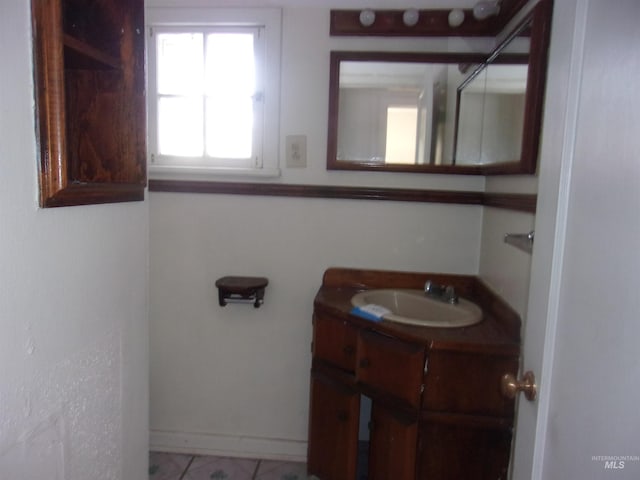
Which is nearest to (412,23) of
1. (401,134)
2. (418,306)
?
(401,134)

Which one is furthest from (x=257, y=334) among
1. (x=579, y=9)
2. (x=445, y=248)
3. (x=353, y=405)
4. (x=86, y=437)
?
(x=579, y=9)

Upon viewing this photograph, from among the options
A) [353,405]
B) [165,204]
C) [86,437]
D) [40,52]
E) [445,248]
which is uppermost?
[40,52]

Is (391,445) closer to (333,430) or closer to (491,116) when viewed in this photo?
(333,430)

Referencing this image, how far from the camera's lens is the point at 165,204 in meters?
1.97

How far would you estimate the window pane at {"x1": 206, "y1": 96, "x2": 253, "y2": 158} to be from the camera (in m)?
1.92

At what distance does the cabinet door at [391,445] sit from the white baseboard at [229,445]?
627mm

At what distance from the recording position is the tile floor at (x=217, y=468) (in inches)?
74.8

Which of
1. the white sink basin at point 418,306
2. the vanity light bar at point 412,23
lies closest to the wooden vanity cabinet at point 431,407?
the white sink basin at point 418,306

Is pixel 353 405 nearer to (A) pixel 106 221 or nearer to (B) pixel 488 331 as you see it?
(B) pixel 488 331

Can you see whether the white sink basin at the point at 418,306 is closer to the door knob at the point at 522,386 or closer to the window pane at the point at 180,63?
the door knob at the point at 522,386

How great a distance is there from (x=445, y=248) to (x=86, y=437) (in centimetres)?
149

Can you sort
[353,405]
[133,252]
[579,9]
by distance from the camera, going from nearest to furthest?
[579,9] < [133,252] < [353,405]

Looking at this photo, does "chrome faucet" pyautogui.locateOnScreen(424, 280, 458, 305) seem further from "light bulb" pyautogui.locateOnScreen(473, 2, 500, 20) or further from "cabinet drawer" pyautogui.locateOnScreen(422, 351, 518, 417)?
"light bulb" pyautogui.locateOnScreen(473, 2, 500, 20)

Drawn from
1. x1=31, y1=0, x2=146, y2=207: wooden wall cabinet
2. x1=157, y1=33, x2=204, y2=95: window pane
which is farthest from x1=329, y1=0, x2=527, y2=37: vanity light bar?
→ x1=31, y1=0, x2=146, y2=207: wooden wall cabinet
